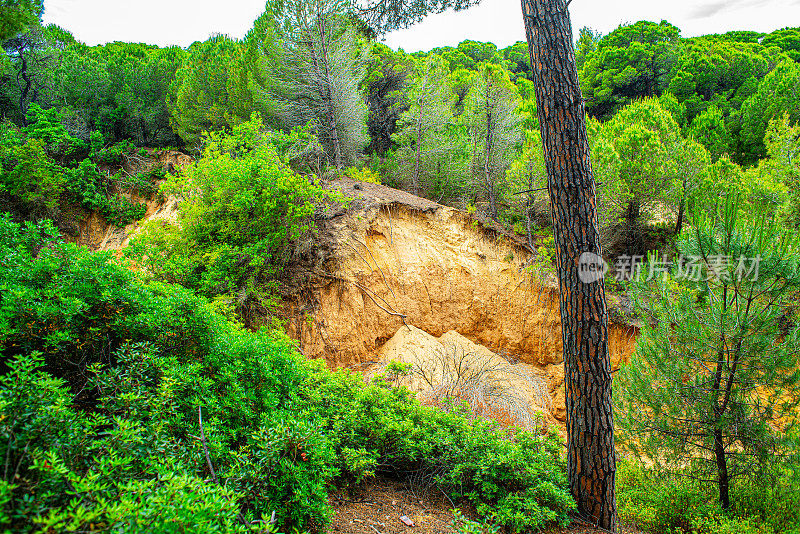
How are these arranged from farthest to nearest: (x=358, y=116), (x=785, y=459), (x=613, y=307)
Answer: (x=358, y=116), (x=613, y=307), (x=785, y=459)

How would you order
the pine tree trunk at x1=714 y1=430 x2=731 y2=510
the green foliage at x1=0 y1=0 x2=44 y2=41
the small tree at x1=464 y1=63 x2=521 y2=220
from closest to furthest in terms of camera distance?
the pine tree trunk at x1=714 y1=430 x2=731 y2=510, the green foliage at x1=0 y1=0 x2=44 y2=41, the small tree at x1=464 y1=63 x2=521 y2=220

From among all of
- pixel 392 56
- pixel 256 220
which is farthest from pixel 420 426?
pixel 392 56

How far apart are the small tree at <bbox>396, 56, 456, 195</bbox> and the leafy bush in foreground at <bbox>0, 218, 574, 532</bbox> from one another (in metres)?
12.0

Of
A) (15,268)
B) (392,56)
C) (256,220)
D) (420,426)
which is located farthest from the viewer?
(392,56)

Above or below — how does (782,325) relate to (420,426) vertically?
above

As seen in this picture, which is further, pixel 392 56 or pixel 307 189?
pixel 392 56

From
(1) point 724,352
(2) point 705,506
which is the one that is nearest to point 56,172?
(1) point 724,352

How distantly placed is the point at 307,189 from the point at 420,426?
5792mm

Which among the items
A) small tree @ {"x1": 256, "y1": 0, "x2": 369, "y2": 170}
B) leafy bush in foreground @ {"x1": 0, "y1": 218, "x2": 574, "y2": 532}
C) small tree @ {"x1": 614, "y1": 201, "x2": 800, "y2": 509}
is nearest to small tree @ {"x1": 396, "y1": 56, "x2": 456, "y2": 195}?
small tree @ {"x1": 256, "y1": 0, "x2": 369, "y2": 170}

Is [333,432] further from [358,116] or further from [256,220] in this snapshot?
[358,116]

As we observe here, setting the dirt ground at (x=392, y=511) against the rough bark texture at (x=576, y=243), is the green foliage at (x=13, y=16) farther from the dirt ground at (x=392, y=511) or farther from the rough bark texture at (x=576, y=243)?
the dirt ground at (x=392, y=511)

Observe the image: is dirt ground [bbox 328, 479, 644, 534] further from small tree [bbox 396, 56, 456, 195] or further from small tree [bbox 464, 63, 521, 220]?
small tree [bbox 396, 56, 456, 195]

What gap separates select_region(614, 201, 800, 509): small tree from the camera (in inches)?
221

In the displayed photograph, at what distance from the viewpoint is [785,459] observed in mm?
5875
